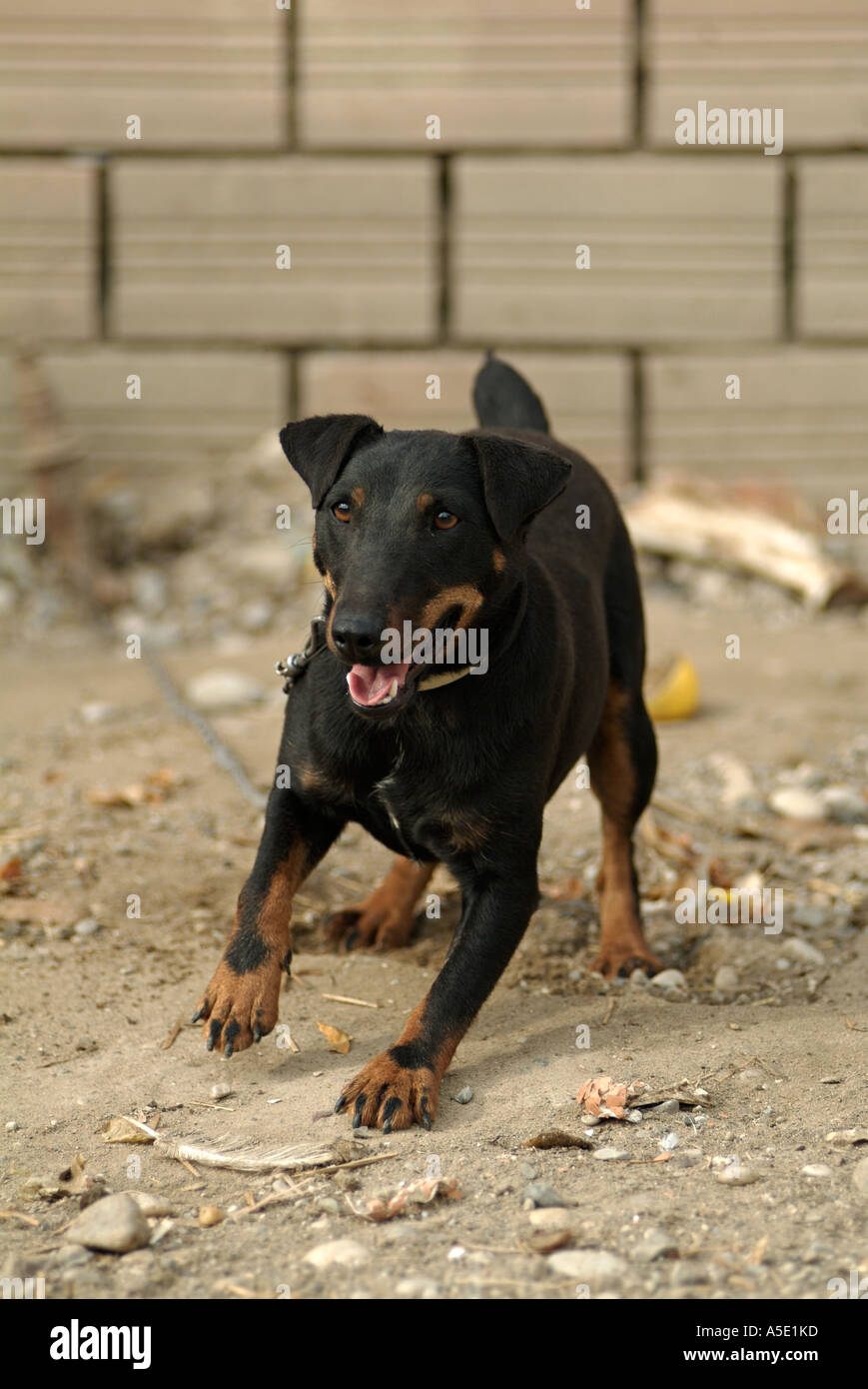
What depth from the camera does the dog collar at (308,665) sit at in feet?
11.5

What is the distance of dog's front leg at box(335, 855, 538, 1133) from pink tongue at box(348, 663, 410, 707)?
0.62m

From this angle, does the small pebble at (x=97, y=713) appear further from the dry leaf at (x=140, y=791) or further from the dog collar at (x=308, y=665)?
the dog collar at (x=308, y=665)

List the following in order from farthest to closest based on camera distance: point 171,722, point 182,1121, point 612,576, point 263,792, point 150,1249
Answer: point 171,722
point 263,792
point 612,576
point 182,1121
point 150,1249

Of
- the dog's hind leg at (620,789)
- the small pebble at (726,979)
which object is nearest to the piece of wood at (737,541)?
the dog's hind leg at (620,789)

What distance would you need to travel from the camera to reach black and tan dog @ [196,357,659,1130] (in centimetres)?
332

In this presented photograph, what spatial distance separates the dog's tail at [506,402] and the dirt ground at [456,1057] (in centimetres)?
155

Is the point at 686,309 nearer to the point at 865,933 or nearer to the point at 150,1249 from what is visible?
the point at 865,933

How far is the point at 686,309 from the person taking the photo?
9219mm

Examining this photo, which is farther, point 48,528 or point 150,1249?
point 48,528

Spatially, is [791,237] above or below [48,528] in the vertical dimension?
above

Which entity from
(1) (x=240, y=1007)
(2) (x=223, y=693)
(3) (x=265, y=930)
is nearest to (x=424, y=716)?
(3) (x=265, y=930)

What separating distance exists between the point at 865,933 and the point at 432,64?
632 centimetres

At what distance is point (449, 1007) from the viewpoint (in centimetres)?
350
